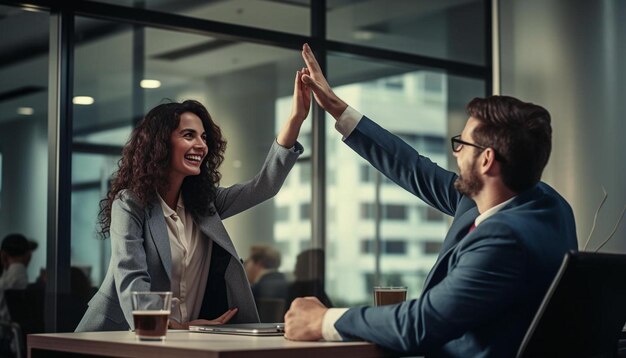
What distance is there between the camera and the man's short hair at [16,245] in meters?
5.08

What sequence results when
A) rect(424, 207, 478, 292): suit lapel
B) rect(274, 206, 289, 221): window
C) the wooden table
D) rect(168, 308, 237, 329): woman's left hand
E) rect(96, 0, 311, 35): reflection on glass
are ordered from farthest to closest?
1. rect(274, 206, 289, 221): window
2. rect(96, 0, 311, 35): reflection on glass
3. rect(168, 308, 237, 329): woman's left hand
4. rect(424, 207, 478, 292): suit lapel
5. the wooden table

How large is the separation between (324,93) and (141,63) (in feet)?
7.93

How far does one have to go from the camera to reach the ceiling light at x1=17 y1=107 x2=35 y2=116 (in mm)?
5188

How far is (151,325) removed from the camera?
2402 mm

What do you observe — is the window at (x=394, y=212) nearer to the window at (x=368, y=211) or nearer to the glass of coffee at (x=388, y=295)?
the window at (x=368, y=211)

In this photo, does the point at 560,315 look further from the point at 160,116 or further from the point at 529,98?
the point at 529,98

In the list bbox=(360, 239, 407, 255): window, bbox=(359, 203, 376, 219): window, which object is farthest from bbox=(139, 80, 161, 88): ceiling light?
bbox=(360, 239, 407, 255): window

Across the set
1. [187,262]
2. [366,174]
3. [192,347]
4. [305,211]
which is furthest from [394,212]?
[192,347]

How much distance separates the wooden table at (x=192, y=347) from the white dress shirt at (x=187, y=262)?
594 millimetres

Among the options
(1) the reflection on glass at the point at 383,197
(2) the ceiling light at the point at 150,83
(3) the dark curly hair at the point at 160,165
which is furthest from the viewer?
(1) the reflection on glass at the point at 383,197

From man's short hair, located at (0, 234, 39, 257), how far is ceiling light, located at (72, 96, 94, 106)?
2.46 ft

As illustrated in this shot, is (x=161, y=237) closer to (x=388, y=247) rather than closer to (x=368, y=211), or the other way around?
(x=368, y=211)

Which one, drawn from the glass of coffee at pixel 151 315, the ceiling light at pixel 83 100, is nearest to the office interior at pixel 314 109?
the ceiling light at pixel 83 100

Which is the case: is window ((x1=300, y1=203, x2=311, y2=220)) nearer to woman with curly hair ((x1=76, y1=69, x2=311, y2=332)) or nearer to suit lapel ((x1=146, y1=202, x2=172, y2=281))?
woman with curly hair ((x1=76, y1=69, x2=311, y2=332))
